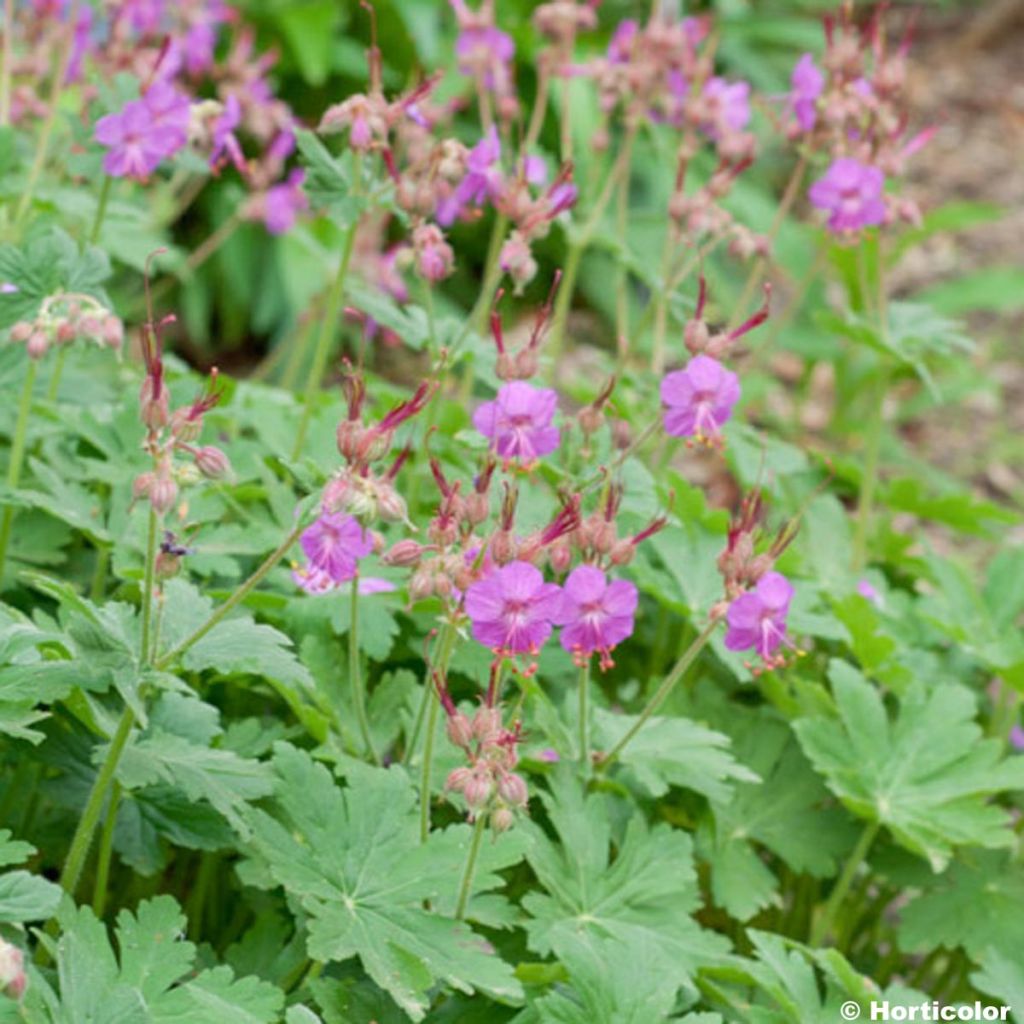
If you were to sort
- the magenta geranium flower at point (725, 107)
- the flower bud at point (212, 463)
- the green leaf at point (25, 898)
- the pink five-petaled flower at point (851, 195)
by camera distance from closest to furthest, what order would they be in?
1. the green leaf at point (25, 898)
2. the flower bud at point (212, 463)
3. the pink five-petaled flower at point (851, 195)
4. the magenta geranium flower at point (725, 107)

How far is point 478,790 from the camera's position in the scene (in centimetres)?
160

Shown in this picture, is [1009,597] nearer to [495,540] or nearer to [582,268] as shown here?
[495,540]

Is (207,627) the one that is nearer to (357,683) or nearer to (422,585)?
(422,585)

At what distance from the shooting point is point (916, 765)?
232cm

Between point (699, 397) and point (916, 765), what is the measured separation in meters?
0.73

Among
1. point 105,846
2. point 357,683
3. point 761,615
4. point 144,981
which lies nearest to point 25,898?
point 144,981

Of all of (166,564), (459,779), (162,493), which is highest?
(162,493)

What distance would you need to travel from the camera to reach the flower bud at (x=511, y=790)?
5.30 feet

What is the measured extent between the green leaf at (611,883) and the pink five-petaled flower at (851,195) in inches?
37.8

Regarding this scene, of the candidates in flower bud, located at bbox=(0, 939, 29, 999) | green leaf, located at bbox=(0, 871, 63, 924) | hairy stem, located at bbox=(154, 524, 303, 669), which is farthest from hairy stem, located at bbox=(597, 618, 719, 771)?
flower bud, located at bbox=(0, 939, 29, 999)

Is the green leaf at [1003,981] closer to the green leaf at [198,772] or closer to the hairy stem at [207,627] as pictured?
the green leaf at [198,772]

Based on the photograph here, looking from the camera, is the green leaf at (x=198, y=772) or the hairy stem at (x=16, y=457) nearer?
the green leaf at (x=198, y=772)

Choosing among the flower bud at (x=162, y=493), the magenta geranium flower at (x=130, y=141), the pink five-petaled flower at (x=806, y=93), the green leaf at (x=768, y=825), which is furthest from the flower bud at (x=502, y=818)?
the pink five-petaled flower at (x=806, y=93)

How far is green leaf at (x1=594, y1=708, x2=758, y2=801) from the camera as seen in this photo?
6.80 feet
